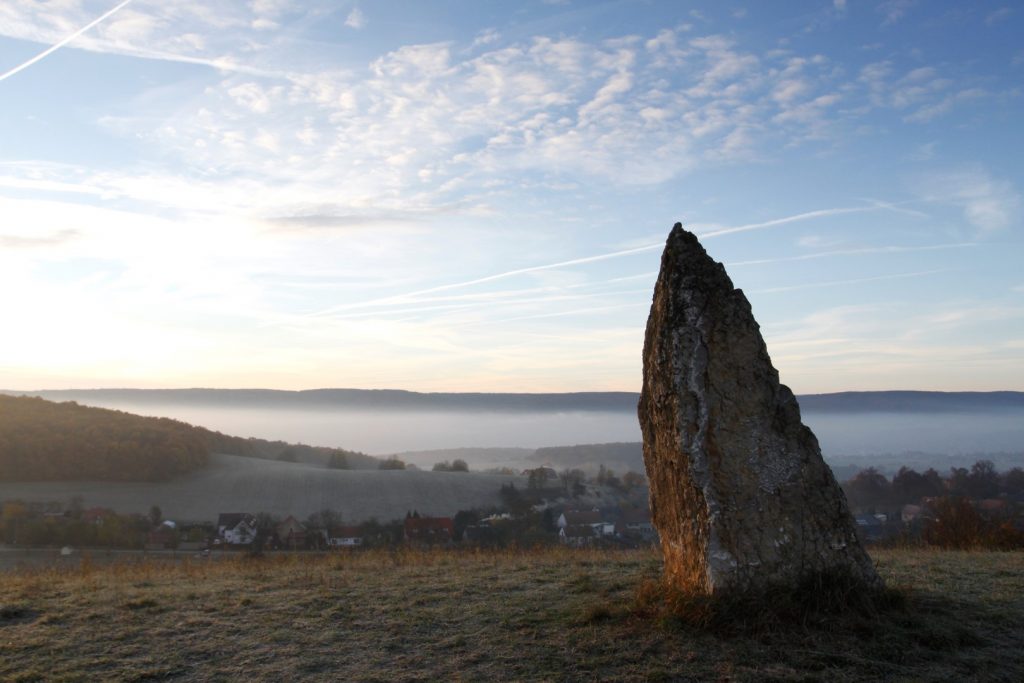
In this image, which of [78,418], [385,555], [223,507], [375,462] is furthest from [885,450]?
[385,555]

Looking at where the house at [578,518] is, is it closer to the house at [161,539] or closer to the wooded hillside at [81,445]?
the house at [161,539]

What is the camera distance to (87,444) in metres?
40.5

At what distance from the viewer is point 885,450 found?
235 feet

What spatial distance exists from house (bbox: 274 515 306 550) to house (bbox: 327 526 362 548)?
2.66 feet

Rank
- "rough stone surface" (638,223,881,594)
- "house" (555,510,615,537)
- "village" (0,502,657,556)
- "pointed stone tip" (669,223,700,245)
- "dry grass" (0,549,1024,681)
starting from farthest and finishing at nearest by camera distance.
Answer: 1. "house" (555,510,615,537)
2. "village" (0,502,657,556)
3. "pointed stone tip" (669,223,700,245)
4. "rough stone surface" (638,223,881,594)
5. "dry grass" (0,549,1024,681)

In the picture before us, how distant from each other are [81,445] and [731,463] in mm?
39933

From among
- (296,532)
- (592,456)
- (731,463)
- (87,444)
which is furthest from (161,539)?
(592,456)

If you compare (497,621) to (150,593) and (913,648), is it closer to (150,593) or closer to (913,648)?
(913,648)

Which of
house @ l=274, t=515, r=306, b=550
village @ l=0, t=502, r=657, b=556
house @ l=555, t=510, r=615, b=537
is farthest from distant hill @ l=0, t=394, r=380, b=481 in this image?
house @ l=555, t=510, r=615, b=537

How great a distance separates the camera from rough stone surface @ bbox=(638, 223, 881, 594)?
811cm

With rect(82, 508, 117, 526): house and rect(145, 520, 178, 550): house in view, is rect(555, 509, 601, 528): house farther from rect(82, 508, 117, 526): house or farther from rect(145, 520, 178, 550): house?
rect(82, 508, 117, 526): house

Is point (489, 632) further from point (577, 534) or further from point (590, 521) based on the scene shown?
point (590, 521)

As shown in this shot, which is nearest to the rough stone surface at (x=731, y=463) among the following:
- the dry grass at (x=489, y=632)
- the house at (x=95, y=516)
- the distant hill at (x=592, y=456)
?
the dry grass at (x=489, y=632)

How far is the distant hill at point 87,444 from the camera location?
40250 millimetres
